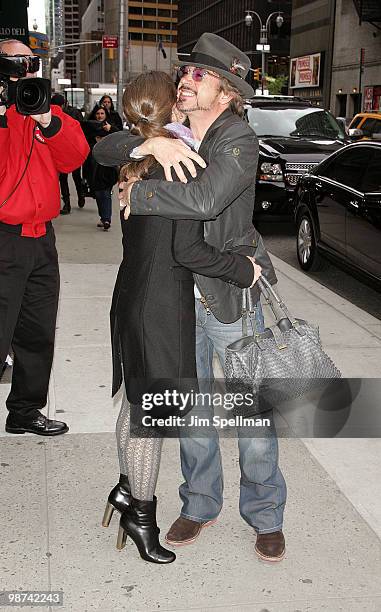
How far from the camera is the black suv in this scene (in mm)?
11281

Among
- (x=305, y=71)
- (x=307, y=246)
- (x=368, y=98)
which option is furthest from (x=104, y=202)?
(x=305, y=71)

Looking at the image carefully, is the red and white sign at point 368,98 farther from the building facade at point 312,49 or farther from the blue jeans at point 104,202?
the blue jeans at point 104,202

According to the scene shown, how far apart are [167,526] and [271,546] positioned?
0.52m

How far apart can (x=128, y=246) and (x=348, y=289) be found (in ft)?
19.6

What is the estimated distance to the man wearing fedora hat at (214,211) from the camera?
2.65m

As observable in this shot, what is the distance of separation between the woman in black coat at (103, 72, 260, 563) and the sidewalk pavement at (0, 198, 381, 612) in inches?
7.8

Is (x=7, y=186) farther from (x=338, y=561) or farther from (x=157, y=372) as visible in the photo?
(x=338, y=561)

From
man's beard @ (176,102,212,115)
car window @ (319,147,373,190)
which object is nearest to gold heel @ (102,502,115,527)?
man's beard @ (176,102,212,115)

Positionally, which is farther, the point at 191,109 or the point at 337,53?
the point at 337,53

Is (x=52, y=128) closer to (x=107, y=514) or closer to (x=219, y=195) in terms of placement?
(x=219, y=195)

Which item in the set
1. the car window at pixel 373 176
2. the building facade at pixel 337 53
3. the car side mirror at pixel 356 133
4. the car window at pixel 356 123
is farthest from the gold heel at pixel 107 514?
the building facade at pixel 337 53

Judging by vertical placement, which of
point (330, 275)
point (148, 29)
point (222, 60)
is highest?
point (148, 29)

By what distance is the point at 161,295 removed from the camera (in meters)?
2.81

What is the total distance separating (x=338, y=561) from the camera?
316 centimetres
